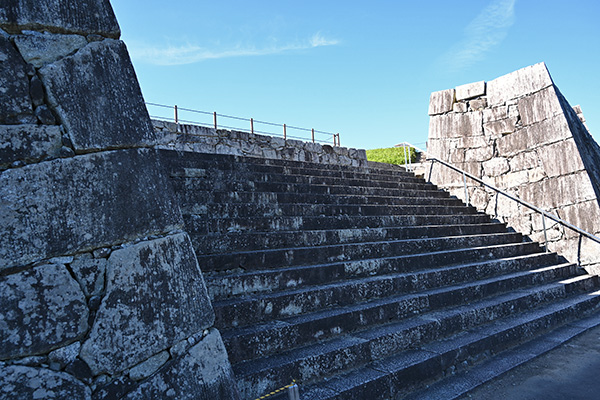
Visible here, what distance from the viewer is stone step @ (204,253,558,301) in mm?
2633

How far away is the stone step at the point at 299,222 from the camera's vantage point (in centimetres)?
328

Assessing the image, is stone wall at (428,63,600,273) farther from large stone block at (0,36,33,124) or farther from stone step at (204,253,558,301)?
large stone block at (0,36,33,124)

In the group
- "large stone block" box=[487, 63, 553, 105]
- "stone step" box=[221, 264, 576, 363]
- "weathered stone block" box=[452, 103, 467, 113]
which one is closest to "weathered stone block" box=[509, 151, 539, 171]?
"large stone block" box=[487, 63, 553, 105]

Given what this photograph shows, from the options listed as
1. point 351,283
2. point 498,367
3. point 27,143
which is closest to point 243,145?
point 351,283

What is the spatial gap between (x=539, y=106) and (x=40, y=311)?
6774mm

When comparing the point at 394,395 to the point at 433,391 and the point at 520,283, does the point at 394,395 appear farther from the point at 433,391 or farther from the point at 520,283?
the point at 520,283

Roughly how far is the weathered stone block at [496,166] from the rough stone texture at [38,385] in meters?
6.51

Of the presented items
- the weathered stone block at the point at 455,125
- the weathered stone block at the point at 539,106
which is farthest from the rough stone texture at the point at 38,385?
the weathered stone block at the point at 455,125

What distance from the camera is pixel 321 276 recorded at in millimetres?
3125

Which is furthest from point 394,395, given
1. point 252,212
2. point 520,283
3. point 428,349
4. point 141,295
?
point 520,283

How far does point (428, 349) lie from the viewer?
2.70 metres

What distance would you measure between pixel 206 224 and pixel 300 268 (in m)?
0.96

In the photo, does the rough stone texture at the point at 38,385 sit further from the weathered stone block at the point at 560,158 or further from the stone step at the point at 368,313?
the weathered stone block at the point at 560,158

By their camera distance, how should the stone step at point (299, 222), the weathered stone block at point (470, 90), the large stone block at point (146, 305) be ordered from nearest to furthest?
the large stone block at point (146, 305) → the stone step at point (299, 222) → the weathered stone block at point (470, 90)
